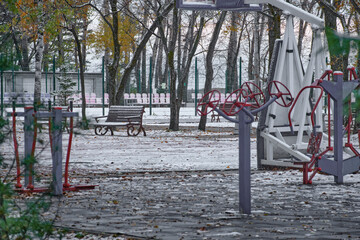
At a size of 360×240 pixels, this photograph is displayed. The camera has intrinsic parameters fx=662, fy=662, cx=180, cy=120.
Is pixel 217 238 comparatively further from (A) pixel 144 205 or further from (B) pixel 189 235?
(A) pixel 144 205

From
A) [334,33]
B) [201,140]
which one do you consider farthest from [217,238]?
[201,140]

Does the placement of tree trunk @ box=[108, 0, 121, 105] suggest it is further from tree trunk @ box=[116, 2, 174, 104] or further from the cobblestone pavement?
the cobblestone pavement

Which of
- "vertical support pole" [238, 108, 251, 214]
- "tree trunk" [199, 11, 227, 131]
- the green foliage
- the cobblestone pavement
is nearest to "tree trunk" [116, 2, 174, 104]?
"tree trunk" [199, 11, 227, 131]

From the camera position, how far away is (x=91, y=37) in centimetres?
4753

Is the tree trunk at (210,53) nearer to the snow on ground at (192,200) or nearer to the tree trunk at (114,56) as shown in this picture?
the tree trunk at (114,56)

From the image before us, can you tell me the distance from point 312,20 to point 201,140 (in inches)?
342

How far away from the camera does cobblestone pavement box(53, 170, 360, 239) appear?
17.5ft

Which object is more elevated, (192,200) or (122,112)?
(122,112)

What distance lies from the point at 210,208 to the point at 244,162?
0.75m

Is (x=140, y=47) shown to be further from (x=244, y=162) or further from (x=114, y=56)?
(x=244, y=162)

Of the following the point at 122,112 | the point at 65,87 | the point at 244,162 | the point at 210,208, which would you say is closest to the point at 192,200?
the point at 210,208

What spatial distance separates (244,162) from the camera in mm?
6078

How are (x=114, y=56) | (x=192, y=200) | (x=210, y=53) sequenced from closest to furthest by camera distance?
(x=192, y=200)
(x=114, y=56)
(x=210, y=53)

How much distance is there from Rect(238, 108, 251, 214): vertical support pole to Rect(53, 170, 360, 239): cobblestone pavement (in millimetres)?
165
